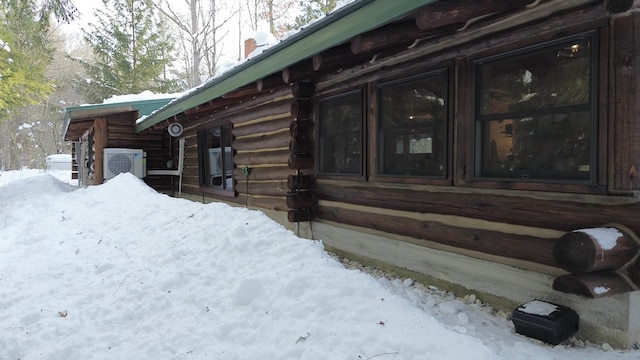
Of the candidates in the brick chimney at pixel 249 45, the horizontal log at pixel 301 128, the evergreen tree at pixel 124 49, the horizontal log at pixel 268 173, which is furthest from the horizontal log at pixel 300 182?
the evergreen tree at pixel 124 49

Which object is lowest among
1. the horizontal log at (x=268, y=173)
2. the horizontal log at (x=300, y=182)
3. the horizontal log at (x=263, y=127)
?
the horizontal log at (x=300, y=182)

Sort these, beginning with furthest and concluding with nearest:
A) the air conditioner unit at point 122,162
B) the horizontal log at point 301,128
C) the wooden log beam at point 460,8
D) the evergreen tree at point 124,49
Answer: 1. the evergreen tree at point 124,49
2. the air conditioner unit at point 122,162
3. the horizontal log at point 301,128
4. the wooden log beam at point 460,8

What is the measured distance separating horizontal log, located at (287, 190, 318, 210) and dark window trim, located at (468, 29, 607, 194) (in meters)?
2.54

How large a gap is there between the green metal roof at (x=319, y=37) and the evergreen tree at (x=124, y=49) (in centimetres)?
1938

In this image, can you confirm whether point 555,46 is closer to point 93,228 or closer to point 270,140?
point 270,140

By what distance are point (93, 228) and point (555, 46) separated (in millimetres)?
7242

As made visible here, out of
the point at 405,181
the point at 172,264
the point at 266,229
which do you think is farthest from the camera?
the point at 266,229

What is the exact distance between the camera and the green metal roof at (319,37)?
10.5ft

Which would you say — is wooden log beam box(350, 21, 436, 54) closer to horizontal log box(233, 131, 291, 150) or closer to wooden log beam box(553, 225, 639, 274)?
wooden log beam box(553, 225, 639, 274)

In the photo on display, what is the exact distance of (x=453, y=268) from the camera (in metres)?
3.81

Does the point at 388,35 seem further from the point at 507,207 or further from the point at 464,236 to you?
the point at 464,236

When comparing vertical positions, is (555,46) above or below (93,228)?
above

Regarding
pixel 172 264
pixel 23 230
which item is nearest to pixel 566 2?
pixel 172 264

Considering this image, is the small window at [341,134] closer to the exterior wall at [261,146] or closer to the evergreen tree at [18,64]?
the exterior wall at [261,146]
